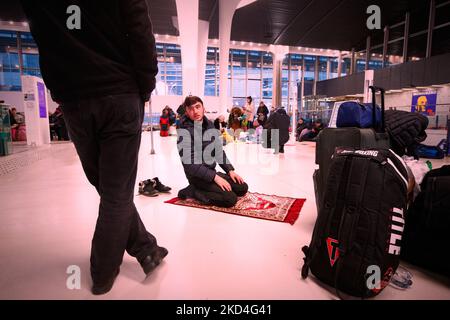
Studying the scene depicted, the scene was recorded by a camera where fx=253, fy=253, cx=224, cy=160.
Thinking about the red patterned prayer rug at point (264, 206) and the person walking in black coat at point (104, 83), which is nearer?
the person walking in black coat at point (104, 83)

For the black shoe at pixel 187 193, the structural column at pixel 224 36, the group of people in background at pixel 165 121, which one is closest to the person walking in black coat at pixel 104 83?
the black shoe at pixel 187 193

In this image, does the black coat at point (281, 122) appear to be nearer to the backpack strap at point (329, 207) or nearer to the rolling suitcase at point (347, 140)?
the rolling suitcase at point (347, 140)

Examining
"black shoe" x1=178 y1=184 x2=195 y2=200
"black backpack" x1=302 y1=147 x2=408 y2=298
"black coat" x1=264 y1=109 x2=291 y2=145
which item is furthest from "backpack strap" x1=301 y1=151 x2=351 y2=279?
"black coat" x1=264 y1=109 x2=291 y2=145

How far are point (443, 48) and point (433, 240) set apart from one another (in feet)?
48.2

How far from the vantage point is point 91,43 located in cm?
110

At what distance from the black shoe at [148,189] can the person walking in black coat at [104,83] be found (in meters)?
1.71

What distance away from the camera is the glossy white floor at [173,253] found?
1.26 meters

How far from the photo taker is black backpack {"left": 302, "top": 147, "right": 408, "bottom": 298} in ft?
3.86

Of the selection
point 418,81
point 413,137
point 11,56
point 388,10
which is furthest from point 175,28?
point 413,137

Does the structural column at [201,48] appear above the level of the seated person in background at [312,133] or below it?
above

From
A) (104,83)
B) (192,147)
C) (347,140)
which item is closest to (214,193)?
(192,147)

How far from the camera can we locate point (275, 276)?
1.39m

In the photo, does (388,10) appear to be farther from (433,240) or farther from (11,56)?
(11,56)

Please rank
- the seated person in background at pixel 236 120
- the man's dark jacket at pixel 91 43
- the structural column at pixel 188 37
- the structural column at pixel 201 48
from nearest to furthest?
the man's dark jacket at pixel 91 43 → the structural column at pixel 188 37 → the seated person in background at pixel 236 120 → the structural column at pixel 201 48
